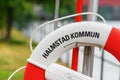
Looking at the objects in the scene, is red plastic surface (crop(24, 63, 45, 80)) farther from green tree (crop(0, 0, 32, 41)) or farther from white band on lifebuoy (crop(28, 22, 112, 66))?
green tree (crop(0, 0, 32, 41))

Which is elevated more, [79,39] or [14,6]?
[79,39]

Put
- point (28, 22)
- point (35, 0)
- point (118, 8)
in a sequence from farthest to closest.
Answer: point (118, 8) → point (28, 22) → point (35, 0)

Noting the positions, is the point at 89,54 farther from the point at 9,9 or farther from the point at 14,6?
the point at 9,9

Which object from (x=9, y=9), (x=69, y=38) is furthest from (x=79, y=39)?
(x=9, y=9)

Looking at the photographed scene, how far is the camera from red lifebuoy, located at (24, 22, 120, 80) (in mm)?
5367

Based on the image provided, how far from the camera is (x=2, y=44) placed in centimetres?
2417

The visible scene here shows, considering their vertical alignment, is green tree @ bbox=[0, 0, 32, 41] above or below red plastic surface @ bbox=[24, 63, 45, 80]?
below

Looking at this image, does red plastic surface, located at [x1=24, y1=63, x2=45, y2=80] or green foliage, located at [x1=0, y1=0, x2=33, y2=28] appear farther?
green foliage, located at [x1=0, y1=0, x2=33, y2=28]

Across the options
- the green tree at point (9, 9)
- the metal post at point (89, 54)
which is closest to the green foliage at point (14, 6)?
the green tree at point (9, 9)

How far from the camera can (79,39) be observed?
5.39 m

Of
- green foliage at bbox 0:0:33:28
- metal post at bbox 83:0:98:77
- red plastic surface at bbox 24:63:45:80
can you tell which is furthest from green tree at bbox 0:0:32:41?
red plastic surface at bbox 24:63:45:80

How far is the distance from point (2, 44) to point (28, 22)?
596 centimetres

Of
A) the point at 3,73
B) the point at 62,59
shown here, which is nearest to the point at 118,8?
the point at 62,59

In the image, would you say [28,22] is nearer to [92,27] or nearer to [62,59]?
[62,59]
